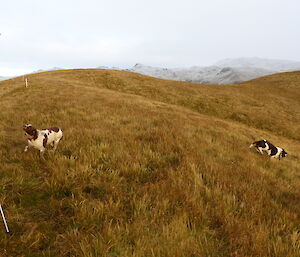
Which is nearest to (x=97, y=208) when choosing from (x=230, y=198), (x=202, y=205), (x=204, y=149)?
(x=202, y=205)

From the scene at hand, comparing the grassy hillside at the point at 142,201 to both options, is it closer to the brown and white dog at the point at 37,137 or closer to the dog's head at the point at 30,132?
the brown and white dog at the point at 37,137

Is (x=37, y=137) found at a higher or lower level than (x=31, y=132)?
lower

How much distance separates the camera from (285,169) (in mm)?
5191

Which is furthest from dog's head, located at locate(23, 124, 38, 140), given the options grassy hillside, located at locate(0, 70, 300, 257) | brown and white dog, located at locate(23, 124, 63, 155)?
grassy hillside, located at locate(0, 70, 300, 257)

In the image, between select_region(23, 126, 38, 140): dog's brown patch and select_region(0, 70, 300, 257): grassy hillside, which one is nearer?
select_region(0, 70, 300, 257): grassy hillside

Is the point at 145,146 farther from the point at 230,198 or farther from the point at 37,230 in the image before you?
the point at 37,230

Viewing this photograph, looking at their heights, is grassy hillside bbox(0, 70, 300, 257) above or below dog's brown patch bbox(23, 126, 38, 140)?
below

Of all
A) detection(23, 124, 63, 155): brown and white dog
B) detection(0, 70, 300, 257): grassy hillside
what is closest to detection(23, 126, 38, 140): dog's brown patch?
detection(23, 124, 63, 155): brown and white dog

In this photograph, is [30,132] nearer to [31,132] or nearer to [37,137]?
[31,132]

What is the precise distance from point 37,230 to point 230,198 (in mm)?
2836

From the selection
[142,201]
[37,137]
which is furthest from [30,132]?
[142,201]

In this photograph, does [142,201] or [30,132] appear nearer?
[142,201]

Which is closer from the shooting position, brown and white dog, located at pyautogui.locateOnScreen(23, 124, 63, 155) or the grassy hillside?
the grassy hillside

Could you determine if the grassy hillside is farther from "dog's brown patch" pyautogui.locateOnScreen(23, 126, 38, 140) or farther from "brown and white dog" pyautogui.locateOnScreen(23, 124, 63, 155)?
"dog's brown patch" pyautogui.locateOnScreen(23, 126, 38, 140)
